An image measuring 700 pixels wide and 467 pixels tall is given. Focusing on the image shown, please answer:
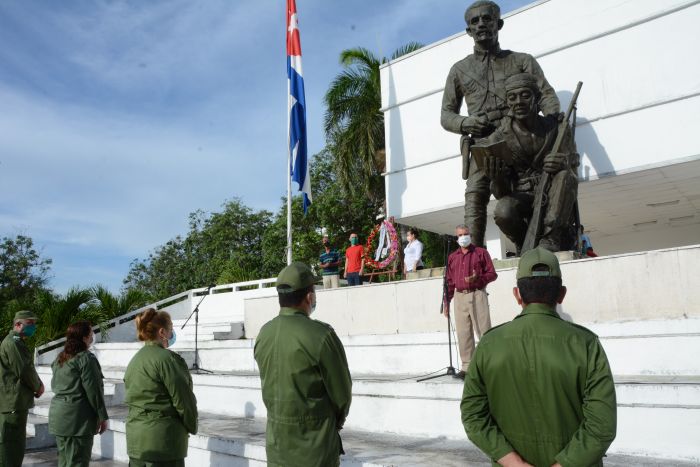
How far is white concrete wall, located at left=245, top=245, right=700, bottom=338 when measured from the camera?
6688 mm

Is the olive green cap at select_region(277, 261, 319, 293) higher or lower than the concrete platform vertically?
higher

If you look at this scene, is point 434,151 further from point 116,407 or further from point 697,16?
point 116,407

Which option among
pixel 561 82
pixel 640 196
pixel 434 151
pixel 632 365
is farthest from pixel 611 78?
pixel 632 365

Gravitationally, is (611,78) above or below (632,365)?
above

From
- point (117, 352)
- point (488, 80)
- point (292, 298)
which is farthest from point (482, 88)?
point (117, 352)

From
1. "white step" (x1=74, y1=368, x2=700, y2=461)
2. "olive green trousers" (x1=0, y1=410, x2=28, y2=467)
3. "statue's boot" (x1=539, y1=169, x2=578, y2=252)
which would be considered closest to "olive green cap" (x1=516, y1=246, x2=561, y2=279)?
"white step" (x1=74, y1=368, x2=700, y2=461)

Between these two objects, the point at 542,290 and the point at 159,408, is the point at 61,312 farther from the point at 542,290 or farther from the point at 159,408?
the point at 542,290

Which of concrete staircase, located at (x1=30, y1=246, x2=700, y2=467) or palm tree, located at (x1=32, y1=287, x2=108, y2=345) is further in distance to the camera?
palm tree, located at (x1=32, y1=287, x2=108, y2=345)

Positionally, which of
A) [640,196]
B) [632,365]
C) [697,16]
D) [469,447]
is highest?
[697,16]

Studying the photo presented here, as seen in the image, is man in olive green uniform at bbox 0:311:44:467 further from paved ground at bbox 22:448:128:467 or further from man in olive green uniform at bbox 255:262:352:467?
man in olive green uniform at bbox 255:262:352:467

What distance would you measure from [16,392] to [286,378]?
4056mm

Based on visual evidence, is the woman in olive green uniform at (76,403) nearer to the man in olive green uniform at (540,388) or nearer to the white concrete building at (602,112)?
the man in olive green uniform at (540,388)

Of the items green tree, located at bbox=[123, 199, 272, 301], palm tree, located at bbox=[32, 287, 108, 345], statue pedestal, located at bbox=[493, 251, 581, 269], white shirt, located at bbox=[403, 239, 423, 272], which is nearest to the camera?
statue pedestal, located at bbox=[493, 251, 581, 269]

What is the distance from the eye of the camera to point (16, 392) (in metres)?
→ 5.72
